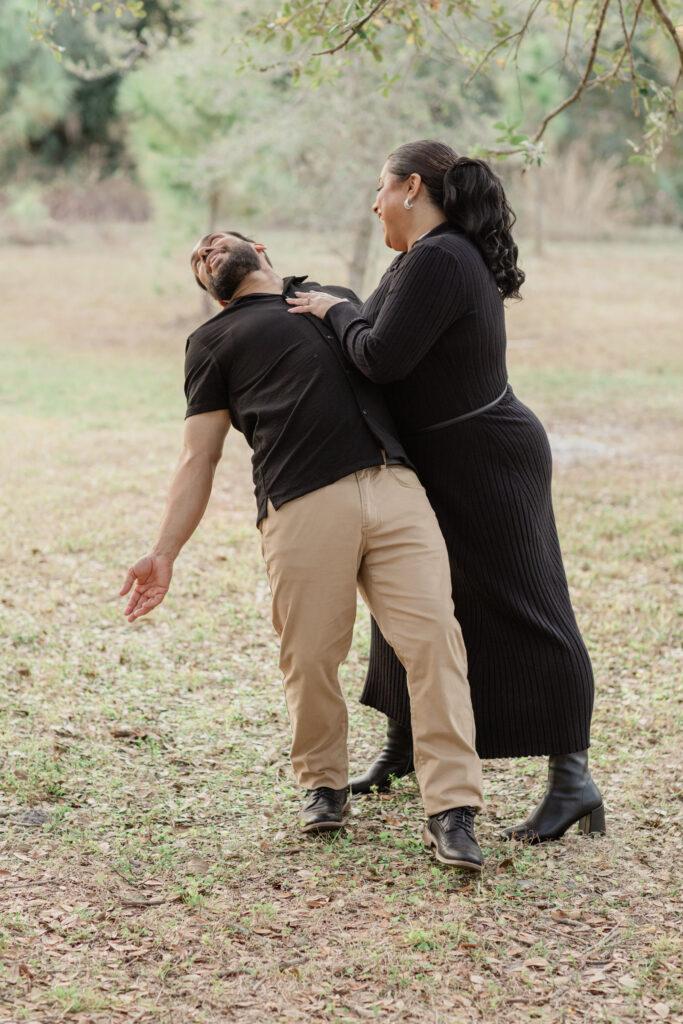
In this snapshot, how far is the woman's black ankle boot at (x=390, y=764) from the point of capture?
165 inches

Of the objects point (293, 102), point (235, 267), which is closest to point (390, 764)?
point (235, 267)

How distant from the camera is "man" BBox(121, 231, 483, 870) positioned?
11.2ft

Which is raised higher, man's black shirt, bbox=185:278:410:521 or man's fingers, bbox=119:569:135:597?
man's black shirt, bbox=185:278:410:521

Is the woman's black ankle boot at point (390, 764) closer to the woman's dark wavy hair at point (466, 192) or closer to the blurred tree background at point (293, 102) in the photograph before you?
the woman's dark wavy hair at point (466, 192)

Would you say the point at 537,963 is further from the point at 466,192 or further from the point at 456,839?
the point at 466,192

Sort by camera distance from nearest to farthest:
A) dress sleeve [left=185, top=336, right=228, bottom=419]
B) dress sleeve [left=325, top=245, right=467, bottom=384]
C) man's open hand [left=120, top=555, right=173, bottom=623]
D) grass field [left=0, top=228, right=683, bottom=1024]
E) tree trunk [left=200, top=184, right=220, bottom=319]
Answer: grass field [left=0, top=228, right=683, bottom=1024], dress sleeve [left=325, top=245, right=467, bottom=384], dress sleeve [left=185, top=336, right=228, bottom=419], man's open hand [left=120, top=555, right=173, bottom=623], tree trunk [left=200, top=184, right=220, bottom=319]

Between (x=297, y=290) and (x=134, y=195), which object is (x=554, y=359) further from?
(x=134, y=195)

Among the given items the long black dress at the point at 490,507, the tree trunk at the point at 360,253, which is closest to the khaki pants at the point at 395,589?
the long black dress at the point at 490,507

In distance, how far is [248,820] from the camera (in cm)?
399

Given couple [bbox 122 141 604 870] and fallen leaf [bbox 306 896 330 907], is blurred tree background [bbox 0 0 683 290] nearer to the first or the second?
couple [bbox 122 141 604 870]

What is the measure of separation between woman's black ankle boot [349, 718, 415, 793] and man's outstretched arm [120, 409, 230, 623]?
1097 millimetres

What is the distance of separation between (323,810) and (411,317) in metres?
1.68

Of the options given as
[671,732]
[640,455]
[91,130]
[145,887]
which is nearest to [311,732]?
[145,887]

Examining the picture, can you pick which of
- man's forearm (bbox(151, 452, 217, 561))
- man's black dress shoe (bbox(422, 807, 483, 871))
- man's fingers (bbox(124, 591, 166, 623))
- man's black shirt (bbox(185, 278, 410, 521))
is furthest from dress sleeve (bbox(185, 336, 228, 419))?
man's black dress shoe (bbox(422, 807, 483, 871))
